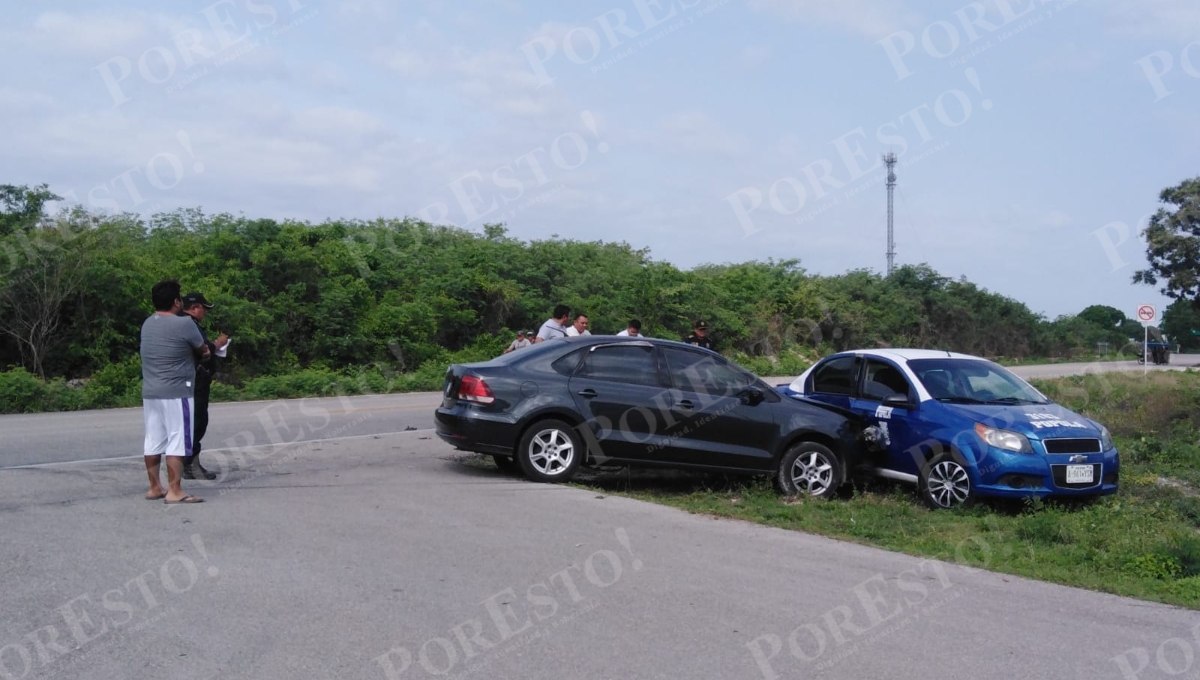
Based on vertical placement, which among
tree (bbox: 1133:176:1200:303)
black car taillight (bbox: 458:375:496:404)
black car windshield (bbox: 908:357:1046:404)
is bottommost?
tree (bbox: 1133:176:1200:303)

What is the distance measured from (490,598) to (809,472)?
16.9 ft

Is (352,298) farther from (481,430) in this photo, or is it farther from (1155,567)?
(1155,567)

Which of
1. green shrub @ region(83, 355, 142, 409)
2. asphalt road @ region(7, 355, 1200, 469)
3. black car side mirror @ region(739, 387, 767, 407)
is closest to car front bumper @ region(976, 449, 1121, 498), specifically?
black car side mirror @ region(739, 387, 767, 407)

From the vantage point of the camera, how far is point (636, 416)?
400 inches

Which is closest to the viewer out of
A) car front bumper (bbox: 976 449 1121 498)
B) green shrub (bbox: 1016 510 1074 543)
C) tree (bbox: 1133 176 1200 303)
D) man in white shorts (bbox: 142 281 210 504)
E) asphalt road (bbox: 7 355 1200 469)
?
man in white shorts (bbox: 142 281 210 504)

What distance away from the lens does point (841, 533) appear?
873 centimetres

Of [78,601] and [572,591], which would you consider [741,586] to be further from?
[78,601]

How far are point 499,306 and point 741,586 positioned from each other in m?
25.5

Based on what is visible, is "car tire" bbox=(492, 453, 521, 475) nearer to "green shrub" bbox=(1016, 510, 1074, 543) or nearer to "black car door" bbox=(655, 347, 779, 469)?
"black car door" bbox=(655, 347, 779, 469)

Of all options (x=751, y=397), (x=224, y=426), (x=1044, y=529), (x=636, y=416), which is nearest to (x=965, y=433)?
(x=1044, y=529)

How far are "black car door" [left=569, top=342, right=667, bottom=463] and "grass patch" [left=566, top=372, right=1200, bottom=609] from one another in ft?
1.85

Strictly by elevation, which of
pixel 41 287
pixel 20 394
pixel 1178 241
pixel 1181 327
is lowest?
pixel 1181 327

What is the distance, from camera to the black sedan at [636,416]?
992cm

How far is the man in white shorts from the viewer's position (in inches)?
324
